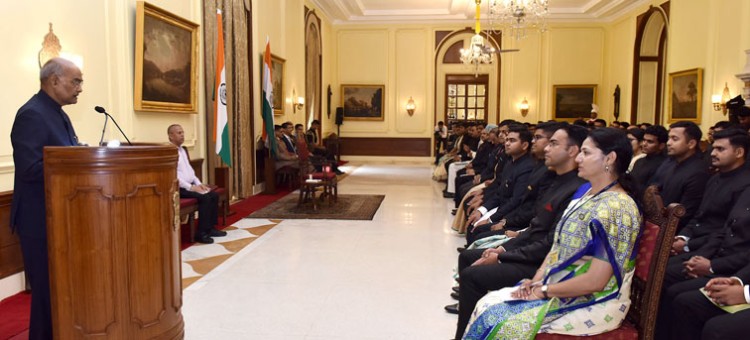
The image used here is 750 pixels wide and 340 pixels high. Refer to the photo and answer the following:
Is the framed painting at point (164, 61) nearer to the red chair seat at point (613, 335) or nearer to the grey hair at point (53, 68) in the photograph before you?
the grey hair at point (53, 68)

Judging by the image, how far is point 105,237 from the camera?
254 cm

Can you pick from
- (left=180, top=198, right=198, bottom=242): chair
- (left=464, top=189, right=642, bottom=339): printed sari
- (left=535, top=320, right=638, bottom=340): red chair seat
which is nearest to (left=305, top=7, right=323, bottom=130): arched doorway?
(left=180, top=198, right=198, bottom=242): chair

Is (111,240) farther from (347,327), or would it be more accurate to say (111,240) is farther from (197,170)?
(197,170)

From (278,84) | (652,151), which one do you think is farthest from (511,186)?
(278,84)

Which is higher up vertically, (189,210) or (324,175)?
(324,175)

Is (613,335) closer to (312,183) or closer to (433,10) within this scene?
(312,183)

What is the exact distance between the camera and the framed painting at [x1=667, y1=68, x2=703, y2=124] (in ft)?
36.5

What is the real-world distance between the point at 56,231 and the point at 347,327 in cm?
194

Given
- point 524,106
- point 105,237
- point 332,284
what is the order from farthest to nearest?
point 524,106 < point 332,284 < point 105,237

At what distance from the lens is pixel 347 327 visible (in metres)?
3.76

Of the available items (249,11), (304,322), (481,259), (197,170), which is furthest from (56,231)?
(249,11)

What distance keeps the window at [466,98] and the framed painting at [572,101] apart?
220 centimetres

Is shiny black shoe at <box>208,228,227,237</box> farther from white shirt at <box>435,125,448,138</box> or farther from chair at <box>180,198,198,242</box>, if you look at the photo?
white shirt at <box>435,125,448,138</box>

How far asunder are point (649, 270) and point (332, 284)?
9.62 feet
